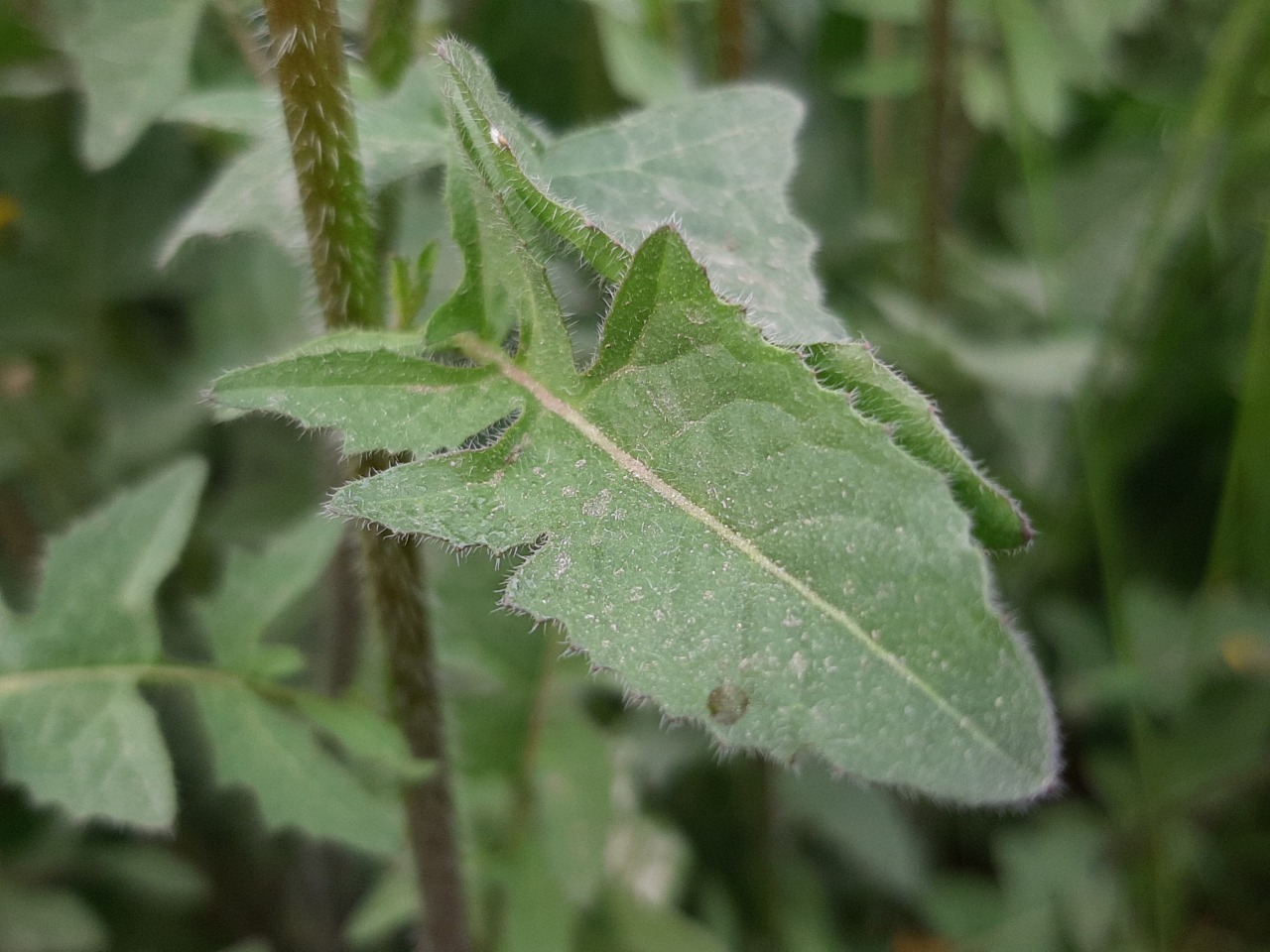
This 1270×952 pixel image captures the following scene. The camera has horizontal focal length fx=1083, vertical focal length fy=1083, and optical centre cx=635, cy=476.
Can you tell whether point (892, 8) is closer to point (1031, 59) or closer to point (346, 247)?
point (1031, 59)

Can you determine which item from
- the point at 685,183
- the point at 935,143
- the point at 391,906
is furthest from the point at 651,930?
the point at 935,143

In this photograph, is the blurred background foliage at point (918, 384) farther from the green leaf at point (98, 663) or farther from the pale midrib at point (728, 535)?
the pale midrib at point (728, 535)

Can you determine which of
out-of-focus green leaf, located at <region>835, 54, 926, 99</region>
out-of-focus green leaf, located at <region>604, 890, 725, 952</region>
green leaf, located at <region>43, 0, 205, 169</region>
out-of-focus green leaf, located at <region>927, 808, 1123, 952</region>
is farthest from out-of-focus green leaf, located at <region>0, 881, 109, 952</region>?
out-of-focus green leaf, located at <region>835, 54, 926, 99</region>

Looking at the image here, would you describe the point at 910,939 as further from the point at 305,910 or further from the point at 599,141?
the point at 599,141

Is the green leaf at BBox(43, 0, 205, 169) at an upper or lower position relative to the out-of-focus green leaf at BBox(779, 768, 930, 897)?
upper

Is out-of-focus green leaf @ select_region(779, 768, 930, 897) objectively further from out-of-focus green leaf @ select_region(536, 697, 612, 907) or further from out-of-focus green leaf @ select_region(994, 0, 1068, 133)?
out-of-focus green leaf @ select_region(994, 0, 1068, 133)
